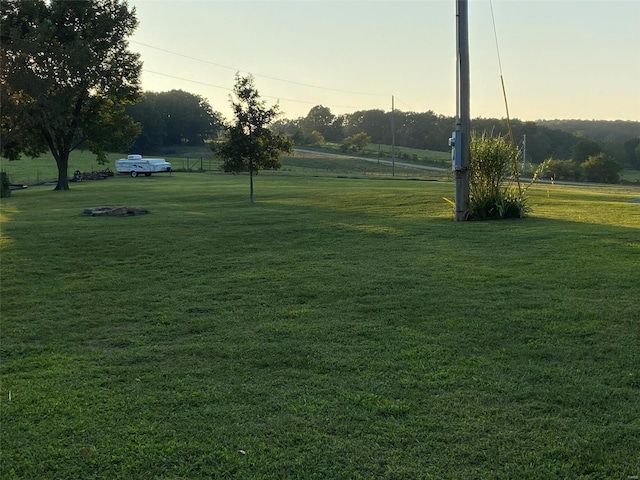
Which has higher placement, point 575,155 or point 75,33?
point 75,33

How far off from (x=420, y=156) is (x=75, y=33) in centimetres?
6506

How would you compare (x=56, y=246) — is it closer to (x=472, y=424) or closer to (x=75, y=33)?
(x=472, y=424)

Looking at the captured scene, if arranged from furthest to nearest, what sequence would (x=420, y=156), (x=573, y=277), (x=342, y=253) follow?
1. (x=420, y=156)
2. (x=342, y=253)
3. (x=573, y=277)

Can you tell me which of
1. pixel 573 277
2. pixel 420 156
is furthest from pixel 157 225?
pixel 420 156

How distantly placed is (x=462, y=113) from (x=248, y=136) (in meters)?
11.0

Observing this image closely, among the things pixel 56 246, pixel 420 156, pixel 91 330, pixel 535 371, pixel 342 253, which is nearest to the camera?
pixel 535 371

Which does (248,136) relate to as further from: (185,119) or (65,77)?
(185,119)

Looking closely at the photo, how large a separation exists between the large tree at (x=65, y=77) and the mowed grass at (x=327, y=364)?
74.7 ft

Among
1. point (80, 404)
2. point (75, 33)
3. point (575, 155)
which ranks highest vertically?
point (75, 33)

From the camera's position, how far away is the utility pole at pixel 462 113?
13.7 meters

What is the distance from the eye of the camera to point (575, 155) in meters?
79.0

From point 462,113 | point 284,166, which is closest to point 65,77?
point 462,113

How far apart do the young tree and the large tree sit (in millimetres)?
10321

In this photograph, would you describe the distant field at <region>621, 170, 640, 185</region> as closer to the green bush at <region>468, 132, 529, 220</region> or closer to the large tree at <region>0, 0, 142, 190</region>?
the large tree at <region>0, 0, 142, 190</region>
